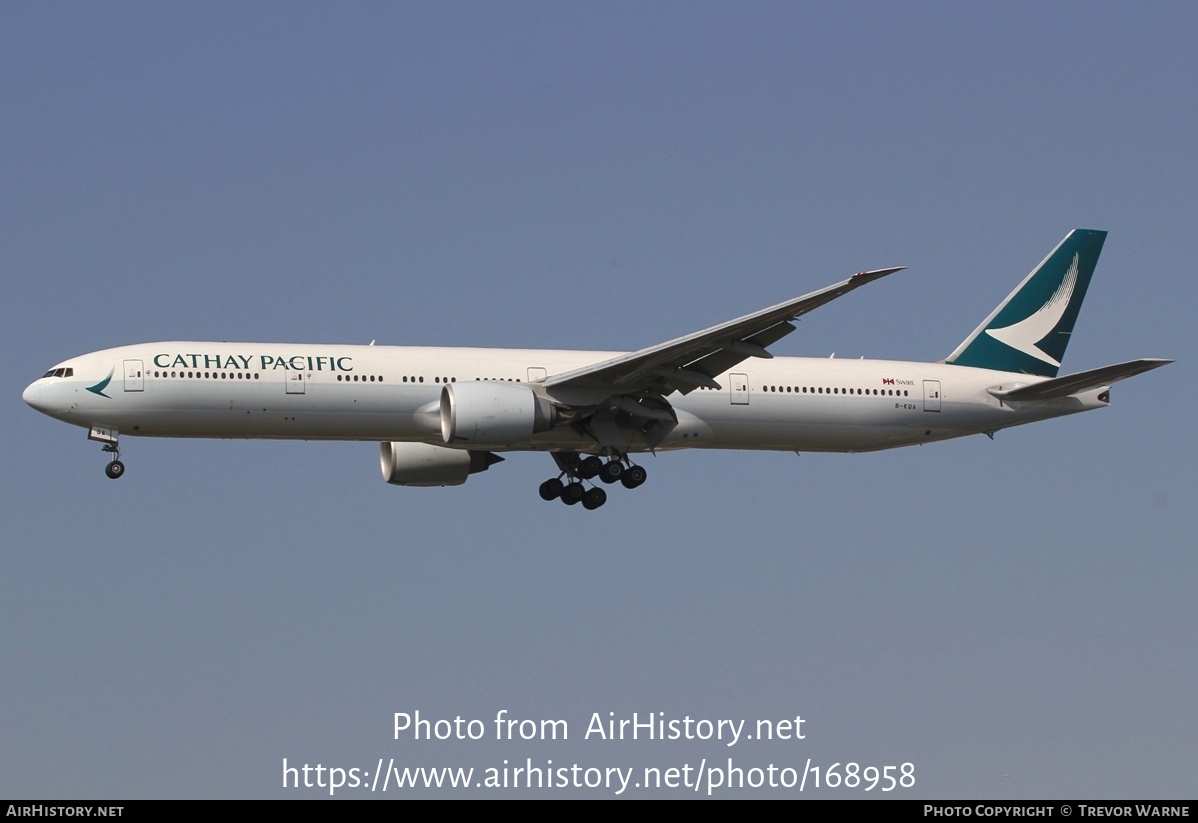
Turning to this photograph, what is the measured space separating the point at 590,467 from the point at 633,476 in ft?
3.59

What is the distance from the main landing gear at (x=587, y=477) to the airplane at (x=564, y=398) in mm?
47

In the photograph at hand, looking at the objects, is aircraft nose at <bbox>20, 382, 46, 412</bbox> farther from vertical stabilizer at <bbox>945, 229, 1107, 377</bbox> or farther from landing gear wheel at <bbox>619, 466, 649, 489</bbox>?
vertical stabilizer at <bbox>945, 229, 1107, 377</bbox>

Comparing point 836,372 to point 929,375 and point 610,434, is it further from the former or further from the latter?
point 610,434

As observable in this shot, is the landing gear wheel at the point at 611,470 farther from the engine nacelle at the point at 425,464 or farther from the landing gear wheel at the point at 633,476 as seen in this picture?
the engine nacelle at the point at 425,464

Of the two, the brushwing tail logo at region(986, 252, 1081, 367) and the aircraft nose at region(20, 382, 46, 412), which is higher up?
the brushwing tail logo at region(986, 252, 1081, 367)

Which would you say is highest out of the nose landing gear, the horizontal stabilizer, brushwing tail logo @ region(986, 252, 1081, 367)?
brushwing tail logo @ region(986, 252, 1081, 367)

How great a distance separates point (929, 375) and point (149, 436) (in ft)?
64.5

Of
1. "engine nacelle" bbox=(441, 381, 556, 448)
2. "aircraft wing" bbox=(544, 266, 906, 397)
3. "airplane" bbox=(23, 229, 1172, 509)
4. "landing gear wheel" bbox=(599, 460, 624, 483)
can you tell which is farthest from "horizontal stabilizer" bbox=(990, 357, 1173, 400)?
"engine nacelle" bbox=(441, 381, 556, 448)

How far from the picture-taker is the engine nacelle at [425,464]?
4684 cm

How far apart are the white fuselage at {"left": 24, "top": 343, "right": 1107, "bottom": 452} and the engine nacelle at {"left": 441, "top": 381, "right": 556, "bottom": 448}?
84cm

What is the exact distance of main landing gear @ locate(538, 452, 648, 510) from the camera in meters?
44.8

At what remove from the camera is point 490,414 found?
41000 mm

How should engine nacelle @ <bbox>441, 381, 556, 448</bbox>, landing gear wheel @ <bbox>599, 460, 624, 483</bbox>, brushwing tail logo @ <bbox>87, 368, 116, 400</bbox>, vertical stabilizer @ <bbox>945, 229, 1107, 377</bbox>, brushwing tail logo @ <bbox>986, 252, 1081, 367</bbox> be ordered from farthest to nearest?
brushwing tail logo @ <bbox>986, 252, 1081, 367</bbox> < vertical stabilizer @ <bbox>945, 229, 1107, 377</bbox> < landing gear wheel @ <bbox>599, 460, 624, 483</bbox> < brushwing tail logo @ <bbox>87, 368, 116, 400</bbox> < engine nacelle @ <bbox>441, 381, 556, 448</bbox>

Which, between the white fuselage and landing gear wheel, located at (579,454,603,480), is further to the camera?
landing gear wheel, located at (579,454,603,480)
